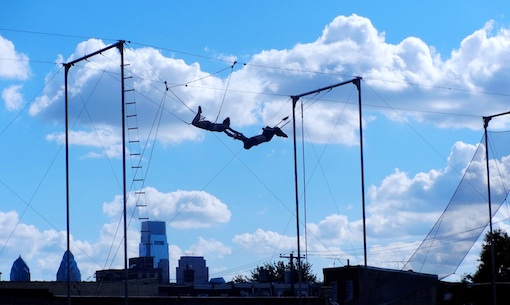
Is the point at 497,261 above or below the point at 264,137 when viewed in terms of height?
below

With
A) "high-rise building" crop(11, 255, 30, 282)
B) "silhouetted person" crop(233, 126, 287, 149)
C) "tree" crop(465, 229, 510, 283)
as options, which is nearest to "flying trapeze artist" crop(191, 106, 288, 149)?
"silhouetted person" crop(233, 126, 287, 149)

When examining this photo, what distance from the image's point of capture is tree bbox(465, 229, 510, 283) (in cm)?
8094

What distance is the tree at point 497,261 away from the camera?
3187 inches

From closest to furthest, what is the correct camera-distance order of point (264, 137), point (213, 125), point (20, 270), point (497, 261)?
1. point (213, 125)
2. point (264, 137)
3. point (497, 261)
4. point (20, 270)

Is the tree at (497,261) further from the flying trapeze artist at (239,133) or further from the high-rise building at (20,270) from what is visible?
the high-rise building at (20,270)

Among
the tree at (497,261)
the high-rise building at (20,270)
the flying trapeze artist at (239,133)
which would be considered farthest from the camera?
the high-rise building at (20,270)

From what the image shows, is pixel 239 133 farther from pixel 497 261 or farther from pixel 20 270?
pixel 20 270

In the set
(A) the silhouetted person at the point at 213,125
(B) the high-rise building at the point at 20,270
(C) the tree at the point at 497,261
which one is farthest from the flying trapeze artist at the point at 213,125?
(B) the high-rise building at the point at 20,270

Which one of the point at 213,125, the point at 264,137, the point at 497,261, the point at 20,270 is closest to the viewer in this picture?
the point at 213,125

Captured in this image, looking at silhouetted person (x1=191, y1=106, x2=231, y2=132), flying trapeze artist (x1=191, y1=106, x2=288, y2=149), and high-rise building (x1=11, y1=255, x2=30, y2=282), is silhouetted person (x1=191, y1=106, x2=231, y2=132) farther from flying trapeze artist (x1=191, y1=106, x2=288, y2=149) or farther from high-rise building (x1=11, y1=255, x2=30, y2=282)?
high-rise building (x1=11, y1=255, x2=30, y2=282)

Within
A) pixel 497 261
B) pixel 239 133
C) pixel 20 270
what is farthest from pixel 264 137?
pixel 20 270

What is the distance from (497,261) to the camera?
8119 cm

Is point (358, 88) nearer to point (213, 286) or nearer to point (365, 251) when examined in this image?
point (365, 251)

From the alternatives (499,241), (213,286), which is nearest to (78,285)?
(213,286)
